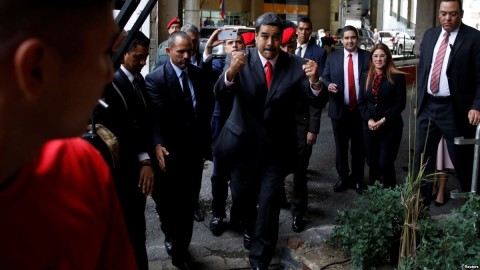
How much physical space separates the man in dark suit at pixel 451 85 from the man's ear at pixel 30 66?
5225 mm

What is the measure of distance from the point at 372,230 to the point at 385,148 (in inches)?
99.4

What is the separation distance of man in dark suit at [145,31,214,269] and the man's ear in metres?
3.92

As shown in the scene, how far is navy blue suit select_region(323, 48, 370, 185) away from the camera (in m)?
7.10

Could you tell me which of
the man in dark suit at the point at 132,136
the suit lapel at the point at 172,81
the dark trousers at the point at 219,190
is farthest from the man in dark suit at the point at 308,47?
the man in dark suit at the point at 132,136

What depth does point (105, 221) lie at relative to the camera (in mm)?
1369

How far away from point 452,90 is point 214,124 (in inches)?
96.6

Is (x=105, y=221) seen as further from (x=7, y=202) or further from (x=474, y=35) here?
(x=474, y=35)

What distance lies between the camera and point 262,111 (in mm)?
4930

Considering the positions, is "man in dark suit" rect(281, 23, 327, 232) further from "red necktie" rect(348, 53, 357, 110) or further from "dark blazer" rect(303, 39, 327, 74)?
"dark blazer" rect(303, 39, 327, 74)

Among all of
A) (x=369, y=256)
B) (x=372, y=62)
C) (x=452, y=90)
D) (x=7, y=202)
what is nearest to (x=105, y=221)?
(x=7, y=202)

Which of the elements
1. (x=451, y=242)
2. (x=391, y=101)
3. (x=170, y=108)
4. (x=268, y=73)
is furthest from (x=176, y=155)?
(x=391, y=101)

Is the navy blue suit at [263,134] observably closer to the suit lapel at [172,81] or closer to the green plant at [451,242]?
the suit lapel at [172,81]

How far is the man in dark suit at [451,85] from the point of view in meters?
5.75

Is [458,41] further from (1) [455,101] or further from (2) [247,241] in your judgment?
(2) [247,241]
